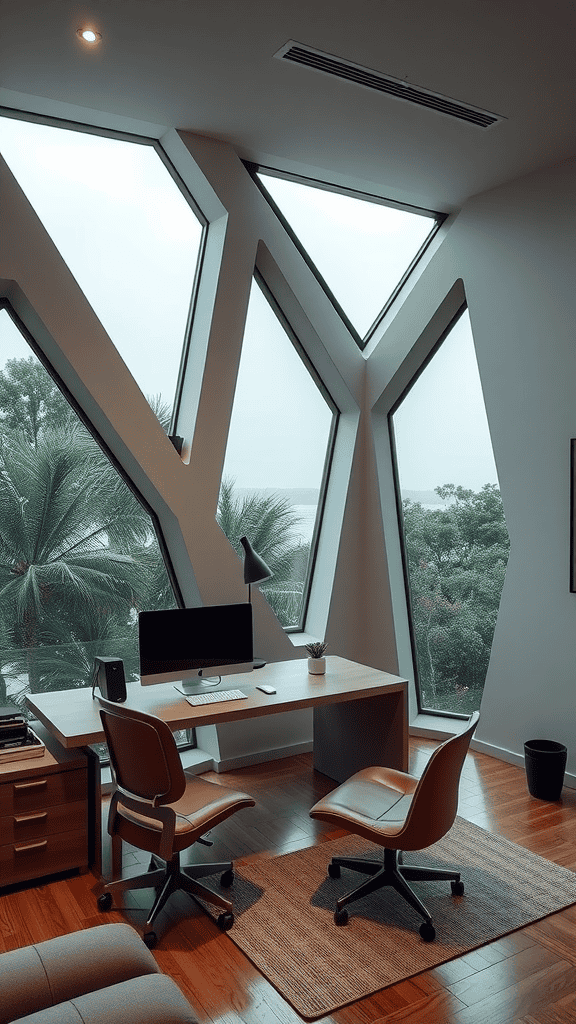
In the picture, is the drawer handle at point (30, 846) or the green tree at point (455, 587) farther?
the green tree at point (455, 587)

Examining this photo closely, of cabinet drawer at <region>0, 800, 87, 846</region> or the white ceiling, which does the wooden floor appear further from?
the white ceiling

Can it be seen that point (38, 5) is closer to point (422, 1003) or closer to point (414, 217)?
point (414, 217)

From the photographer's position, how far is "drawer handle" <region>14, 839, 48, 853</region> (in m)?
3.22

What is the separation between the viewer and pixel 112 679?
3.62 m

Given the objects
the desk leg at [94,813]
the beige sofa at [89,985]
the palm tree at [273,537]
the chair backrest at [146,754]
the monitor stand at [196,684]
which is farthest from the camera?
the palm tree at [273,537]

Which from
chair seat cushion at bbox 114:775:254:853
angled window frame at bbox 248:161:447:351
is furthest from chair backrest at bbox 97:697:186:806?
angled window frame at bbox 248:161:447:351

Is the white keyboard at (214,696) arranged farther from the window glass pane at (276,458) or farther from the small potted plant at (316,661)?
the window glass pane at (276,458)

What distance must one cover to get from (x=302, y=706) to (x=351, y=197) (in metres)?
3.54

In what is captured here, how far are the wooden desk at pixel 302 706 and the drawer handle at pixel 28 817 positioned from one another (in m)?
0.21

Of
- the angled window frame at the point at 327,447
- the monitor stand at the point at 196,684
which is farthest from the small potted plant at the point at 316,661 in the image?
the angled window frame at the point at 327,447

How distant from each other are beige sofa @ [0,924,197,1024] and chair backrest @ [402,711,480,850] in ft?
3.80

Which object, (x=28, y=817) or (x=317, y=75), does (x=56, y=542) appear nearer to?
(x=28, y=817)

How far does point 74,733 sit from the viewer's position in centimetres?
318

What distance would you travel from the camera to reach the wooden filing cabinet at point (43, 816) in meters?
3.21
